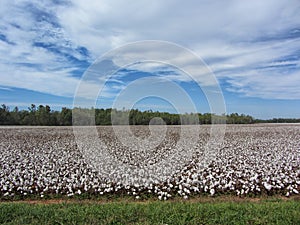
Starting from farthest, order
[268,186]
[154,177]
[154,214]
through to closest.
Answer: [154,177]
[268,186]
[154,214]

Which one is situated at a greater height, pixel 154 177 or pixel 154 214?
pixel 154 177

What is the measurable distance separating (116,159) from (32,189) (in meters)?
4.86

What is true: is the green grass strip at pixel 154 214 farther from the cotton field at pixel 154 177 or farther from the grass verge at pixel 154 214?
the cotton field at pixel 154 177

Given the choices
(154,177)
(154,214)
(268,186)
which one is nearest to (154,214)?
(154,214)

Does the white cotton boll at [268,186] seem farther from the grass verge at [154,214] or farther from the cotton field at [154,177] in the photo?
the grass verge at [154,214]

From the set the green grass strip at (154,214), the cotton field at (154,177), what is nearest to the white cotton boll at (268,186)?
the cotton field at (154,177)

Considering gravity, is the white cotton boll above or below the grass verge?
above

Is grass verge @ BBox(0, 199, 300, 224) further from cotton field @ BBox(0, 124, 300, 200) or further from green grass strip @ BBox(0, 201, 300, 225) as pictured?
cotton field @ BBox(0, 124, 300, 200)

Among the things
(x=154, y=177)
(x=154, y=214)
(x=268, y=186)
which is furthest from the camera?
(x=154, y=177)

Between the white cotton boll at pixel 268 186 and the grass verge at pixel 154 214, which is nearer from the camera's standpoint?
the grass verge at pixel 154 214

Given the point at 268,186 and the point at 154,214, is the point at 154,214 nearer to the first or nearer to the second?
the point at 154,214

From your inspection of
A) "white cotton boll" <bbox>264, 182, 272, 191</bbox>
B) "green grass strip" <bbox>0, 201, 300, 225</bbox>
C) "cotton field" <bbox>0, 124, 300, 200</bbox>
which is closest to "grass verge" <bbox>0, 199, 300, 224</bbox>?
"green grass strip" <bbox>0, 201, 300, 225</bbox>

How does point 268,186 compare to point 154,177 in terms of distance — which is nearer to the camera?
point 268,186

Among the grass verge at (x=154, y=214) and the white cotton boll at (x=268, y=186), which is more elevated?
the white cotton boll at (x=268, y=186)
